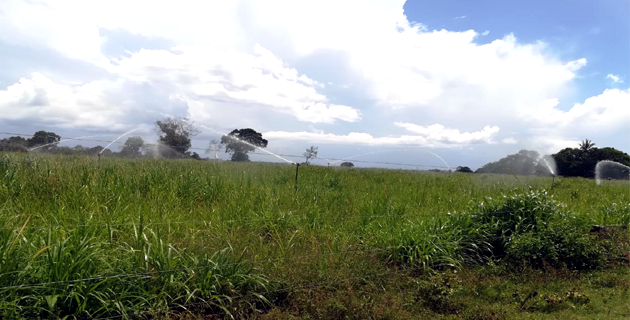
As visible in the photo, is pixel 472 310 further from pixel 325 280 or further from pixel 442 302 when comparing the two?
pixel 325 280

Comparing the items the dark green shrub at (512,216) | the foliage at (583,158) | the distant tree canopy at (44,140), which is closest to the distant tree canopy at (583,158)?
the foliage at (583,158)

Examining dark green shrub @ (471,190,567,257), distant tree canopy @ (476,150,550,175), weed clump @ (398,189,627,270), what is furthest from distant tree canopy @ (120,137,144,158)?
distant tree canopy @ (476,150,550,175)

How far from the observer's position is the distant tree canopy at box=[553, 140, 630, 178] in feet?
129

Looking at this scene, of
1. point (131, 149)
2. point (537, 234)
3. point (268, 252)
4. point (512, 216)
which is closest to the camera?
point (268, 252)

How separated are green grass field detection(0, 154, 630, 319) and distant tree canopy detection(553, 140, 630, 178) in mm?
36631

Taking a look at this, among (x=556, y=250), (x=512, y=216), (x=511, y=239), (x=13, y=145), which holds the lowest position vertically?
(x=556, y=250)

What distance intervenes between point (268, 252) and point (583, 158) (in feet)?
142

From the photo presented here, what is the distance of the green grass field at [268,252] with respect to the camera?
394 cm

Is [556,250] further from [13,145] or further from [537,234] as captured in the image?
[13,145]

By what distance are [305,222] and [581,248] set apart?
12.9 feet

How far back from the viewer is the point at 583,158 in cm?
4050

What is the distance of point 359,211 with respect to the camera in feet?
23.7

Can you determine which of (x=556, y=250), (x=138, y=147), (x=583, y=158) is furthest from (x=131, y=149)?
(x=583, y=158)

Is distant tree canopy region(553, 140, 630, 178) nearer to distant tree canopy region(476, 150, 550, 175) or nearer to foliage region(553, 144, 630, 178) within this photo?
foliage region(553, 144, 630, 178)
